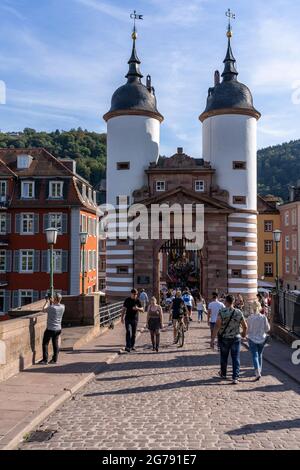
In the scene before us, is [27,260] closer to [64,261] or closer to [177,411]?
[64,261]

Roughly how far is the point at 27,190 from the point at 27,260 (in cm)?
551

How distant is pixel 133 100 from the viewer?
129ft

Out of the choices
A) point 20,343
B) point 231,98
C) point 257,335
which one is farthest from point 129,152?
point 257,335

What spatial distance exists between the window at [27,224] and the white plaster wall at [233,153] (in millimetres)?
14747

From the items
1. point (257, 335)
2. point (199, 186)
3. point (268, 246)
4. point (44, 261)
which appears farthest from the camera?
point (268, 246)

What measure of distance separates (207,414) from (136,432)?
1.56 meters

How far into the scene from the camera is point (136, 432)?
7.71 meters

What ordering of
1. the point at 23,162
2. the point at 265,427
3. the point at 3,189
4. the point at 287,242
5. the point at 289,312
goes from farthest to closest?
the point at 287,242
the point at 23,162
the point at 3,189
the point at 289,312
the point at 265,427

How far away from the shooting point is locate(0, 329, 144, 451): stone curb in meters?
7.11

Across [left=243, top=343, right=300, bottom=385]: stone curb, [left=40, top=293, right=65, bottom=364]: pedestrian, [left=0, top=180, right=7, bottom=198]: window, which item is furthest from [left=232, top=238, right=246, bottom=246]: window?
[left=40, top=293, right=65, bottom=364]: pedestrian

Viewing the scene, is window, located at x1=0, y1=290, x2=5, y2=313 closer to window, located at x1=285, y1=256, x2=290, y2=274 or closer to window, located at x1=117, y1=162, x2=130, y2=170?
window, located at x1=117, y1=162, x2=130, y2=170

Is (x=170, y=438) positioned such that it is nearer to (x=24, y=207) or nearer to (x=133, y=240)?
(x=133, y=240)

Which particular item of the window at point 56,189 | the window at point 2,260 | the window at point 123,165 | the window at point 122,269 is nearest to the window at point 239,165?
the window at point 123,165

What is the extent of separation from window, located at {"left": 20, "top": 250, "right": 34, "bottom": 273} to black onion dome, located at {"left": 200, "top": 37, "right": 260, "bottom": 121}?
654 inches
